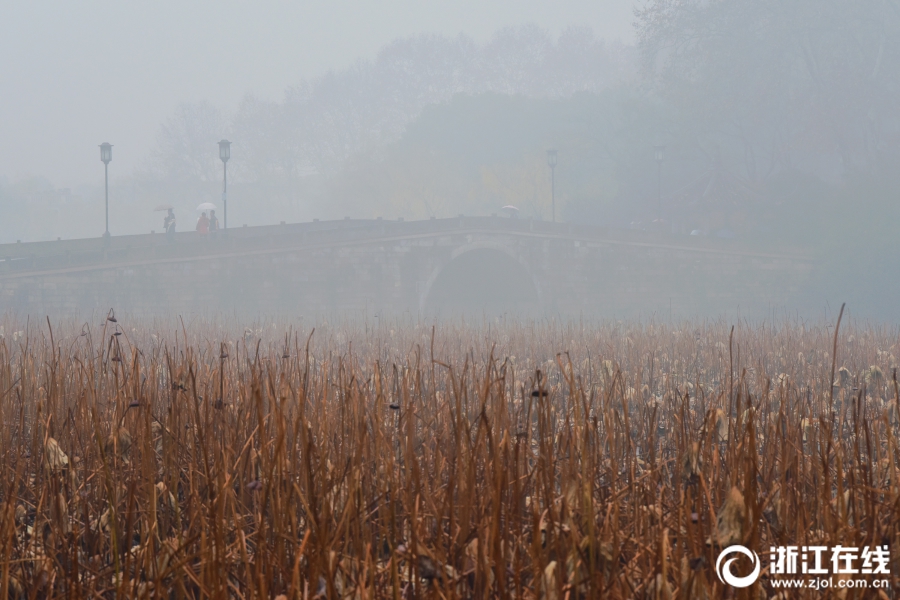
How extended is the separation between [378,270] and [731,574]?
26511mm

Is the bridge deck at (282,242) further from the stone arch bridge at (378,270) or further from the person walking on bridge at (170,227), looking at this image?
the person walking on bridge at (170,227)

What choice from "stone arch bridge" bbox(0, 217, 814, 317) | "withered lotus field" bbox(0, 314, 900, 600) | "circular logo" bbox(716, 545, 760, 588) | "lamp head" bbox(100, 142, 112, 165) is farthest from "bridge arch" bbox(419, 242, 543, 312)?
"circular logo" bbox(716, 545, 760, 588)

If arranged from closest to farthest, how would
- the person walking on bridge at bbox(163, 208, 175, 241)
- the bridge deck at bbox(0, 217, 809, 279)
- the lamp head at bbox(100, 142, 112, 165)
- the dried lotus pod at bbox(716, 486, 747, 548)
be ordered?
the dried lotus pod at bbox(716, 486, 747, 548)
the bridge deck at bbox(0, 217, 809, 279)
the lamp head at bbox(100, 142, 112, 165)
the person walking on bridge at bbox(163, 208, 175, 241)

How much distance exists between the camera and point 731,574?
6.49 ft

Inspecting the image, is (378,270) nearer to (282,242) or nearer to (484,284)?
(282,242)

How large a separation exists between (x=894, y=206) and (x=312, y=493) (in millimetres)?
35817

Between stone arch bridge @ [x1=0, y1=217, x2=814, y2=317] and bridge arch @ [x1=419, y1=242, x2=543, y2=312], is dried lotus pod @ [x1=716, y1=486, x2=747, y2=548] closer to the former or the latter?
stone arch bridge @ [x1=0, y1=217, x2=814, y2=317]

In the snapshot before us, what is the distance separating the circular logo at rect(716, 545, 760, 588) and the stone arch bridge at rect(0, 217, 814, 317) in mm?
23259

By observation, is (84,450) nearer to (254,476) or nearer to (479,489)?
(254,476)

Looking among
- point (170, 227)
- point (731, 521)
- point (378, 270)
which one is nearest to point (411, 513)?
point (731, 521)

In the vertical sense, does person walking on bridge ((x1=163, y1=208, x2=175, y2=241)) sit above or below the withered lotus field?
above

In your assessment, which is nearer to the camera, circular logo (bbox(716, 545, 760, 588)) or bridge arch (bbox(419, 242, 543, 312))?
circular logo (bbox(716, 545, 760, 588))

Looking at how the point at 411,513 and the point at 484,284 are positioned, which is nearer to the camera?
the point at 411,513

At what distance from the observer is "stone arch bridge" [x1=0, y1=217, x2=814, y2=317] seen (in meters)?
24.8
